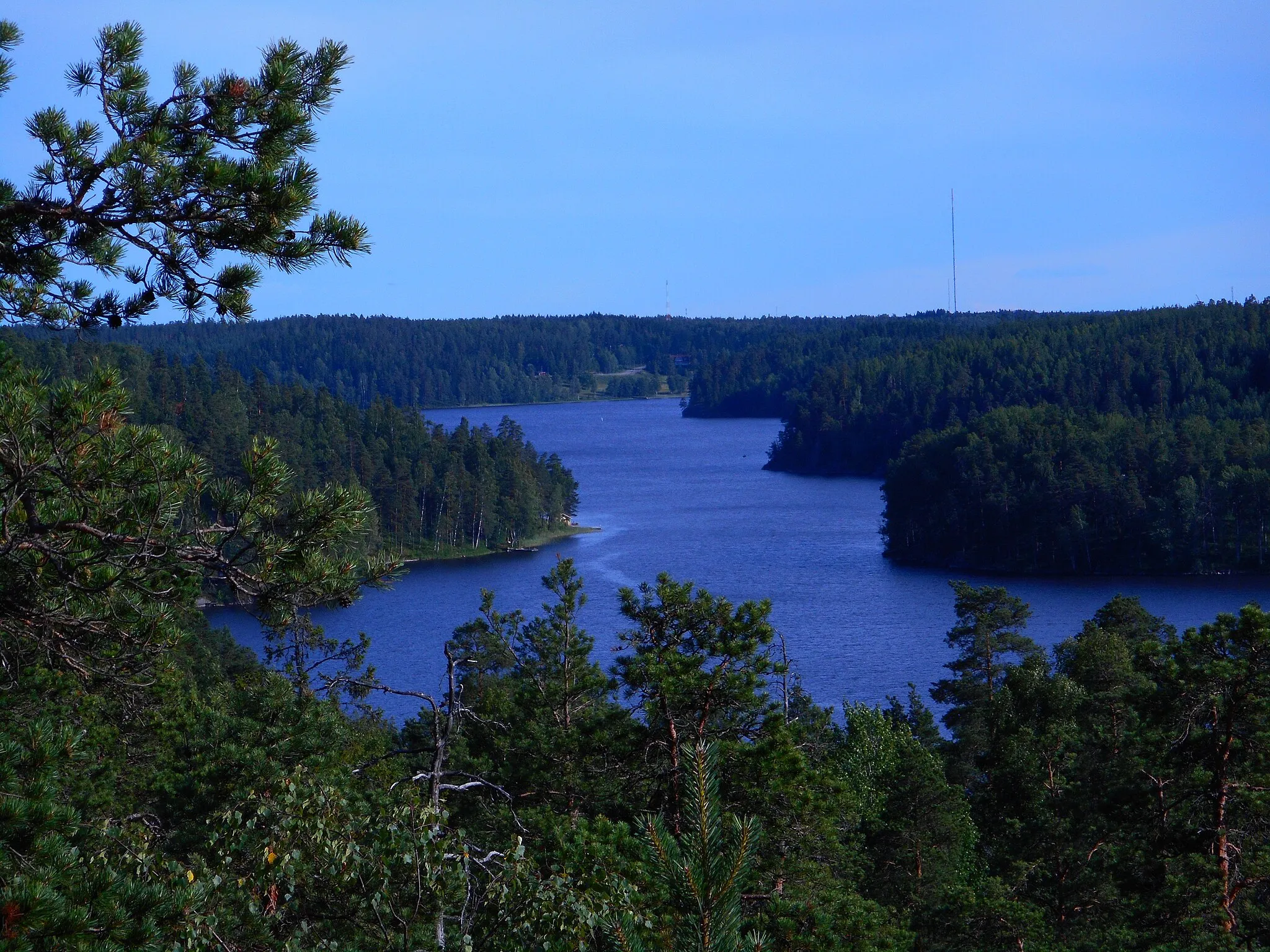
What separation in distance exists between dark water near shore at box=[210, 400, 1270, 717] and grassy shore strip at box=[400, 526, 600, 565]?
1.53 metres

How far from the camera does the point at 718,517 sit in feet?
257

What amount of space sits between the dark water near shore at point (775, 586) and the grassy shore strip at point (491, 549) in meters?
1.53

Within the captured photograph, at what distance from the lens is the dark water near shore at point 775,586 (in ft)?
141

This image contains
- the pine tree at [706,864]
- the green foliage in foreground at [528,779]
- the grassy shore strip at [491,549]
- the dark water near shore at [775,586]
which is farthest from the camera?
the grassy shore strip at [491,549]

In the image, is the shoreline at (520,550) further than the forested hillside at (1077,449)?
Yes

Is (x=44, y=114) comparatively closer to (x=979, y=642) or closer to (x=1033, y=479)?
(x=979, y=642)

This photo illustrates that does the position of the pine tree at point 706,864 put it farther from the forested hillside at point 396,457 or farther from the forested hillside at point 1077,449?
the forested hillside at point 396,457

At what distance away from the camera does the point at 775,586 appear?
55.3m

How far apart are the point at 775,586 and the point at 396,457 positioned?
1527 inches

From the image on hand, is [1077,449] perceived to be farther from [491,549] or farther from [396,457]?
[396,457]

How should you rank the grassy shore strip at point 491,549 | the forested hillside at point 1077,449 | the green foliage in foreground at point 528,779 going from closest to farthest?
1. the green foliage in foreground at point 528,779
2. the forested hillside at point 1077,449
3. the grassy shore strip at point 491,549

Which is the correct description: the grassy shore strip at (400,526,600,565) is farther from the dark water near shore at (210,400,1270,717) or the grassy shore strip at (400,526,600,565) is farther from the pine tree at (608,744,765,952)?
the pine tree at (608,744,765,952)

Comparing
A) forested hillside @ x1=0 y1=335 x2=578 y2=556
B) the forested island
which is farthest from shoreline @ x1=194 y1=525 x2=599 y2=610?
the forested island

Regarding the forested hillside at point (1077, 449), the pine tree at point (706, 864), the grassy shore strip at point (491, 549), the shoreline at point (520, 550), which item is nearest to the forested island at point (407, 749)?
the pine tree at point (706, 864)
